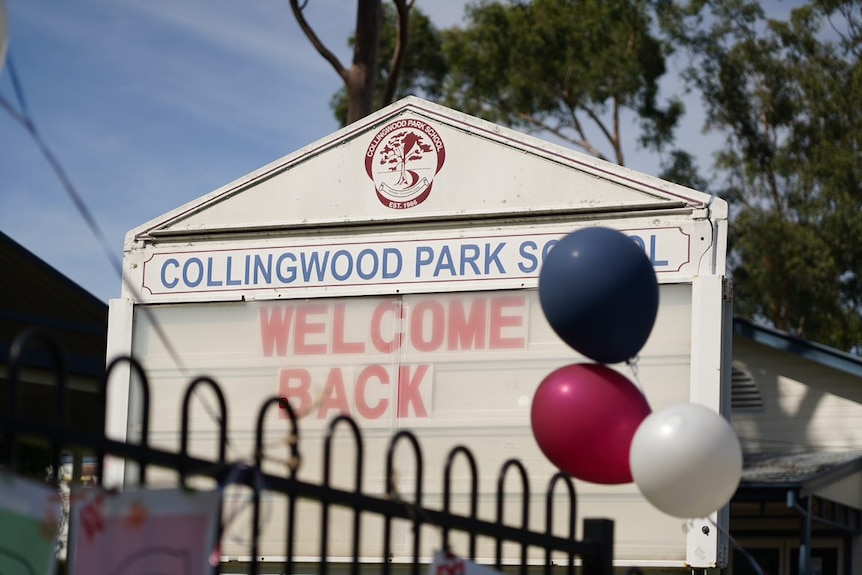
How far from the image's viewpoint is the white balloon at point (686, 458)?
138 inches

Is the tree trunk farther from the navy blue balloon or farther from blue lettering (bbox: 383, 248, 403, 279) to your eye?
the navy blue balloon

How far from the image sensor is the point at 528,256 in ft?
26.7

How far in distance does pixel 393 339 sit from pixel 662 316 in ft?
5.78

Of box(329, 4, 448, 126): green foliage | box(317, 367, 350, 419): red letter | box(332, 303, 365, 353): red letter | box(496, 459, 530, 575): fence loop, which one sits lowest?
box(496, 459, 530, 575): fence loop

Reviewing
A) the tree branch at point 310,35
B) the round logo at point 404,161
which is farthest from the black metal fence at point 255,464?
the tree branch at point 310,35

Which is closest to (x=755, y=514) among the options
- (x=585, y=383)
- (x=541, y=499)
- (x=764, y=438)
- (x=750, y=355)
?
(x=764, y=438)

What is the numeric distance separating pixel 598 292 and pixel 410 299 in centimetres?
449

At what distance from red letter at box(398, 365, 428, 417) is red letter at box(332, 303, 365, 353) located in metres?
0.34

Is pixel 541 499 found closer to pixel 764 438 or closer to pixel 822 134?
pixel 764 438

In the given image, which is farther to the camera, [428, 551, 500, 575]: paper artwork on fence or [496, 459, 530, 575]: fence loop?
[496, 459, 530, 575]: fence loop

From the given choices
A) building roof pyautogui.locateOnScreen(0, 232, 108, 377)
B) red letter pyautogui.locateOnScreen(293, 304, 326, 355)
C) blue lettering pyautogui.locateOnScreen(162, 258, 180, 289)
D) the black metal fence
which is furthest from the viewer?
building roof pyautogui.locateOnScreen(0, 232, 108, 377)

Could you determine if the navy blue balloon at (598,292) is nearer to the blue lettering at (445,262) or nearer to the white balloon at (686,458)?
the white balloon at (686,458)

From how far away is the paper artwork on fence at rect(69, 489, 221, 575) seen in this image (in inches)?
85.1

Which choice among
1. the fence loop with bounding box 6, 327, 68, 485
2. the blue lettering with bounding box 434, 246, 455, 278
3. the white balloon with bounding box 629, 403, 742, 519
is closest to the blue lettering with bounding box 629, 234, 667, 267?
the blue lettering with bounding box 434, 246, 455, 278
